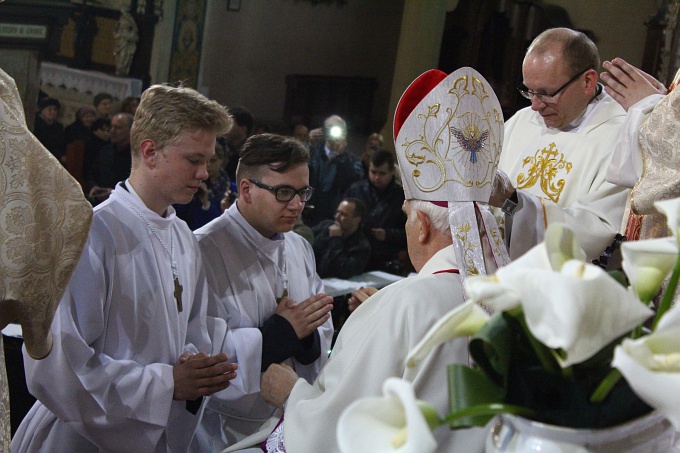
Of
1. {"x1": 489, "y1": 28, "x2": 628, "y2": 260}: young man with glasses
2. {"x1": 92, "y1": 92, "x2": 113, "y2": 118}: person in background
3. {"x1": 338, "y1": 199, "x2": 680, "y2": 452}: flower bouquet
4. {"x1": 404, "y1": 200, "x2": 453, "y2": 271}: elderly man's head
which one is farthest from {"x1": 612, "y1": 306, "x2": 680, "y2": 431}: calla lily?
{"x1": 92, "y1": 92, "x2": 113, "y2": 118}: person in background

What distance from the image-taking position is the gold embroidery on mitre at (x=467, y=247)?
2191mm

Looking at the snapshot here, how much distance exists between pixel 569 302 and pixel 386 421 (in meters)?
0.25

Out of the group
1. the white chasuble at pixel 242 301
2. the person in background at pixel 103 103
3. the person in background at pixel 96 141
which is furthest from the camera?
the person in background at pixel 103 103

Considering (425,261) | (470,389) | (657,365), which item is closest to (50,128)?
(425,261)

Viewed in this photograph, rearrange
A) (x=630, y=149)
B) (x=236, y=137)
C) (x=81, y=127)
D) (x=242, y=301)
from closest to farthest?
(x=630, y=149), (x=242, y=301), (x=236, y=137), (x=81, y=127)

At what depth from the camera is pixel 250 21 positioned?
12.3 meters

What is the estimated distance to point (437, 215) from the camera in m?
2.32

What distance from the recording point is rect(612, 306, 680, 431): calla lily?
920 millimetres

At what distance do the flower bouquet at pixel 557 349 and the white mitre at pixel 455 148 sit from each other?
1.02m

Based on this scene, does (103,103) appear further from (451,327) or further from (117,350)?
→ (451,327)

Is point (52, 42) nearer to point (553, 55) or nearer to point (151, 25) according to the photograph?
point (151, 25)

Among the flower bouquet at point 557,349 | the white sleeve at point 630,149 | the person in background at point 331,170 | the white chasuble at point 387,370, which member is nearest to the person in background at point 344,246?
the person in background at point 331,170

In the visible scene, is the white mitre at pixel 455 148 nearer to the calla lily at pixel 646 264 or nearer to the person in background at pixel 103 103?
the calla lily at pixel 646 264

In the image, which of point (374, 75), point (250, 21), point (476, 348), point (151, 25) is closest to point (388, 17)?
point (374, 75)
